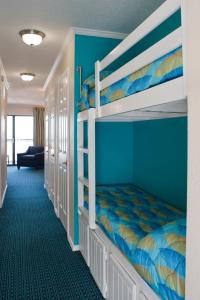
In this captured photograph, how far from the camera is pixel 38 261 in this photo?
8.78ft

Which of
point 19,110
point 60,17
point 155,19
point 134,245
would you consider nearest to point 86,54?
point 60,17

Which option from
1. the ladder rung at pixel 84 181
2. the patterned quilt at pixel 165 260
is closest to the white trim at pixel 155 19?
the patterned quilt at pixel 165 260

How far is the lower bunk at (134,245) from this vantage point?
120 centimetres

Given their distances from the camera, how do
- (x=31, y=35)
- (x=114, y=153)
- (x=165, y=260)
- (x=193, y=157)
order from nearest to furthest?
(x=193, y=157) < (x=165, y=260) < (x=31, y=35) < (x=114, y=153)

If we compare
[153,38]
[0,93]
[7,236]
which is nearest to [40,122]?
[0,93]

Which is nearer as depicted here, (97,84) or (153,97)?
(153,97)

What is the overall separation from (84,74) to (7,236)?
219cm

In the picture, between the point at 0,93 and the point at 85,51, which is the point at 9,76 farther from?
the point at 85,51

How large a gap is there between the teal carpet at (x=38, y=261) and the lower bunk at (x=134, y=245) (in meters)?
0.17

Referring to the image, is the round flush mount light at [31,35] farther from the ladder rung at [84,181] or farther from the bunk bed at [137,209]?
the ladder rung at [84,181]

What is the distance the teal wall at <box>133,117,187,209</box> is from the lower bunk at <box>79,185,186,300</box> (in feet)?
0.43

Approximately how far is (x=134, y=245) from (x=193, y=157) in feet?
2.71

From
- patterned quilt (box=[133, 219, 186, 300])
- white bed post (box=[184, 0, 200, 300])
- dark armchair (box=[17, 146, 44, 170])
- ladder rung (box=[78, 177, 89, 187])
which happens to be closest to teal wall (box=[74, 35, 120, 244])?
ladder rung (box=[78, 177, 89, 187])

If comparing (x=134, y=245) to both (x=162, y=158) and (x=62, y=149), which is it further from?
(x=62, y=149)
